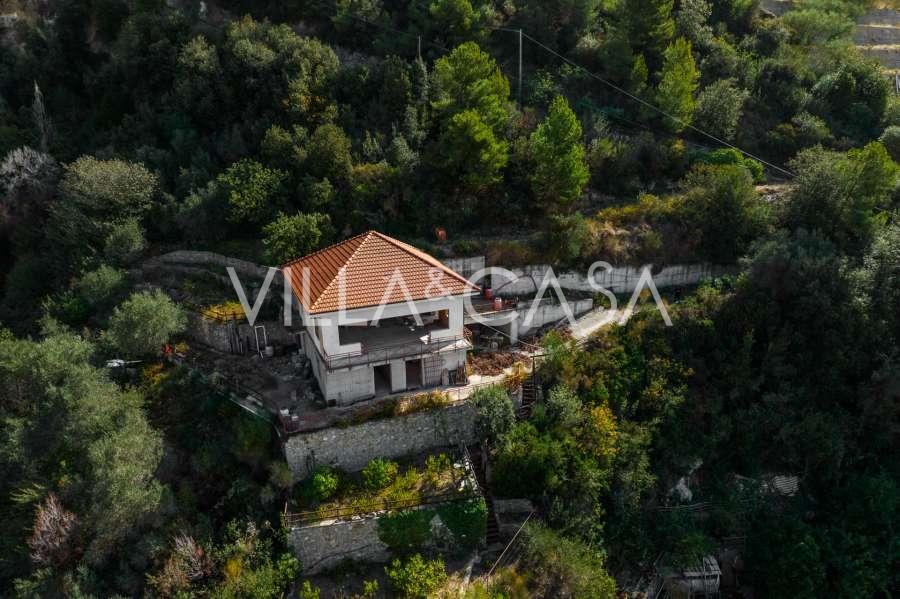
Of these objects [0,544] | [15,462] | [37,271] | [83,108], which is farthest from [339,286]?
[83,108]

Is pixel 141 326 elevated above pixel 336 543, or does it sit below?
above

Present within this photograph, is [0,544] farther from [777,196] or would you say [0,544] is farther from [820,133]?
[820,133]

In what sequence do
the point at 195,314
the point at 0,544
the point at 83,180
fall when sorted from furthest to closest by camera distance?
the point at 83,180 → the point at 195,314 → the point at 0,544

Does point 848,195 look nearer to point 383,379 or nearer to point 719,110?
point 719,110

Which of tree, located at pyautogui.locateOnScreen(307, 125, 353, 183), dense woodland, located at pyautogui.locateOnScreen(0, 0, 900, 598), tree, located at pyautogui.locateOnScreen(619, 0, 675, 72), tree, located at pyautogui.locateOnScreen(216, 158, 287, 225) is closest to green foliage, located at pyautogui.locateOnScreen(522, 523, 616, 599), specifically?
dense woodland, located at pyautogui.locateOnScreen(0, 0, 900, 598)

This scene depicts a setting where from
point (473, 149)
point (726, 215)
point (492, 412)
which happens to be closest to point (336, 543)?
point (492, 412)

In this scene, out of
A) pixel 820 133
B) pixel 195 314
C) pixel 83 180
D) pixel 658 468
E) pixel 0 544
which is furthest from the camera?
pixel 820 133
